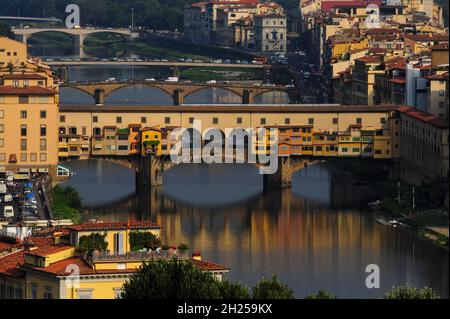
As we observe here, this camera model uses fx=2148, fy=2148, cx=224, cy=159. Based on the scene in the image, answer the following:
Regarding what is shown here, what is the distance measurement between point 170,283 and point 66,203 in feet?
47.6

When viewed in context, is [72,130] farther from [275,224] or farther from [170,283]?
[170,283]

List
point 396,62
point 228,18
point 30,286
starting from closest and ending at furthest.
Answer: point 30,286 → point 396,62 → point 228,18

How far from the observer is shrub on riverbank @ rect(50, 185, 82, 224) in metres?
25.8

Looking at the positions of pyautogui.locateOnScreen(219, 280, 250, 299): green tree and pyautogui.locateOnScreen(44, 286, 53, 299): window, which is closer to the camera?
pyautogui.locateOnScreen(219, 280, 250, 299): green tree

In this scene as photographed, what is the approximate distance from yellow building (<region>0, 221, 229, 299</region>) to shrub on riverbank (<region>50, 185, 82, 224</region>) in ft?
30.8

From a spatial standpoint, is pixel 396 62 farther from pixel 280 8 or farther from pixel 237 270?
pixel 280 8

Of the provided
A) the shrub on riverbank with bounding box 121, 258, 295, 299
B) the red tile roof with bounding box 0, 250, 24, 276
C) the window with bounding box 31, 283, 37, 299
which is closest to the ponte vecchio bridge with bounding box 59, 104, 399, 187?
the red tile roof with bounding box 0, 250, 24, 276

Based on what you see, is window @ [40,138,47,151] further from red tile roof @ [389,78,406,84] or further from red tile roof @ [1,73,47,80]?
red tile roof @ [389,78,406,84]

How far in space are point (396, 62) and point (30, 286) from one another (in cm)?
2513

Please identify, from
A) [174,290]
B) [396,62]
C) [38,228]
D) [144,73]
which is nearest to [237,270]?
[38,228]

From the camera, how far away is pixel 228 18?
228ft

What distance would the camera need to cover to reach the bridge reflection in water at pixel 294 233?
2091 centimetres

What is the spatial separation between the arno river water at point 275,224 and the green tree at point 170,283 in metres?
5.21

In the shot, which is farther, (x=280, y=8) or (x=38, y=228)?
(x=280, y=8)
